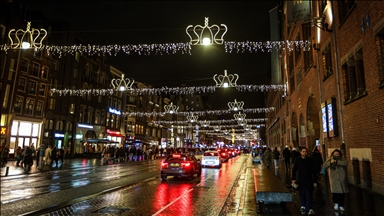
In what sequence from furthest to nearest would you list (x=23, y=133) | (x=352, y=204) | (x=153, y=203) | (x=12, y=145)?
(x=23, y=133), (x=12, y=145), (x=153, y=203), (x=352, y=204)

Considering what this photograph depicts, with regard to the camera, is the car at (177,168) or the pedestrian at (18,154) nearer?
the car at (177,168)

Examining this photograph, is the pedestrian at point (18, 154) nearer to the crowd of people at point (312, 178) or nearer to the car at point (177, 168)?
the car at point (177, 168)

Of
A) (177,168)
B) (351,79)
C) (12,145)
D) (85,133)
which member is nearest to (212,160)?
(177,168)

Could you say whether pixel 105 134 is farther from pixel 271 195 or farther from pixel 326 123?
pixel 271 195

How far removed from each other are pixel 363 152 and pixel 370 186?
4.82 feet

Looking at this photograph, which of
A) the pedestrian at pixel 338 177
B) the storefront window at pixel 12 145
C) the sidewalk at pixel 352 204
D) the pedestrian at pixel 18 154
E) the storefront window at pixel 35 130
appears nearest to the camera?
the pedestrian at pixel 338 177

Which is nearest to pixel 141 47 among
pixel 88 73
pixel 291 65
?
pixel 291 65

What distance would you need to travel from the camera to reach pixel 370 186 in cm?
1241

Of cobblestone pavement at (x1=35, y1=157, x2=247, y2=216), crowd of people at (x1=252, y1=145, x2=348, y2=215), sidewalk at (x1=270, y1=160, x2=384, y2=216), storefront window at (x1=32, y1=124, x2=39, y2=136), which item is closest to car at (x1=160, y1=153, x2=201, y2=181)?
cobblestone pavement at (x1=35, y1=157, x2=247, y2=216)

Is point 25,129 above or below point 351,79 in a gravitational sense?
below

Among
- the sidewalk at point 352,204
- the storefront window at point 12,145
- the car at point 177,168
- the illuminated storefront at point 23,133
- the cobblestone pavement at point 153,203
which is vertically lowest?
the cobblestone pavement at point 153,203

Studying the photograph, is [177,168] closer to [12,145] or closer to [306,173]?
[306,173]

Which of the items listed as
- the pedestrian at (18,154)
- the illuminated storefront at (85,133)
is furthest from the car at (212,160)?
the illuminated storefront at (85,133)

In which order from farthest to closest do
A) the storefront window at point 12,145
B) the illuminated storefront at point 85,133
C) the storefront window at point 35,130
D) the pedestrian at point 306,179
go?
the illuminated storefront at point 85,133 → the storefront window at point 35,130 → the storefront window at point 12,145 → the pedestrian at point 306,179
